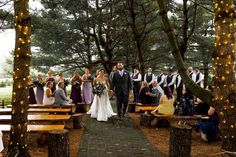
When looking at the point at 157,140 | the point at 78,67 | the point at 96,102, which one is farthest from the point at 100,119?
the point at 78,67

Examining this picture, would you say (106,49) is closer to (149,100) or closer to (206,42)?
(206,42)

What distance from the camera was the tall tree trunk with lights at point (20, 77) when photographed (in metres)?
6.21

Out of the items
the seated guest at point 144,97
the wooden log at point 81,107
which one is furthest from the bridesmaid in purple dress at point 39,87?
the seated guest at point 144,97

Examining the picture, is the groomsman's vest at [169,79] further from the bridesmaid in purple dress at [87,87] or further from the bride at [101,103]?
the bride at [101,103]

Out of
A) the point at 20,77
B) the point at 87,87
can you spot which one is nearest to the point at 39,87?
the point at 87,87

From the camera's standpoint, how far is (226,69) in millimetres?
6523

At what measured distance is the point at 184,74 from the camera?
260 inches

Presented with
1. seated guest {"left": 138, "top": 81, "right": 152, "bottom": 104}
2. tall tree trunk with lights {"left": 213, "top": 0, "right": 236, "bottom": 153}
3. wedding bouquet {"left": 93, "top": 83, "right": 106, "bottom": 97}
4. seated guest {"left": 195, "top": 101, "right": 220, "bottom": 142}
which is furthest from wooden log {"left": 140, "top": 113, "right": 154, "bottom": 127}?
tall tree trunk with lights {"left": 213, "top": 0, "right": 236, "bottom": 153}

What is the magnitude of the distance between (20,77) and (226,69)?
3784 mm

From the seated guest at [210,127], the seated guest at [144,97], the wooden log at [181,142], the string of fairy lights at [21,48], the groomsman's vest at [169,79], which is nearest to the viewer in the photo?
the string of fairy lights at [21,48]

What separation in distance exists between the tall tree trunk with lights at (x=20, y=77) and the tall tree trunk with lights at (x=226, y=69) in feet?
11.5

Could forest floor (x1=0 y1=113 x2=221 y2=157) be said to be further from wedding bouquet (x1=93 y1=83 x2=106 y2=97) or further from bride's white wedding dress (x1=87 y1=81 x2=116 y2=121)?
wedding bouquet (x1=93 y1=83 x2=106 y2=97)

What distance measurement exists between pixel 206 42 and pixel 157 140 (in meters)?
14.9

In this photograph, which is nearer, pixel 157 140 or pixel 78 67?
pixel 157 140
